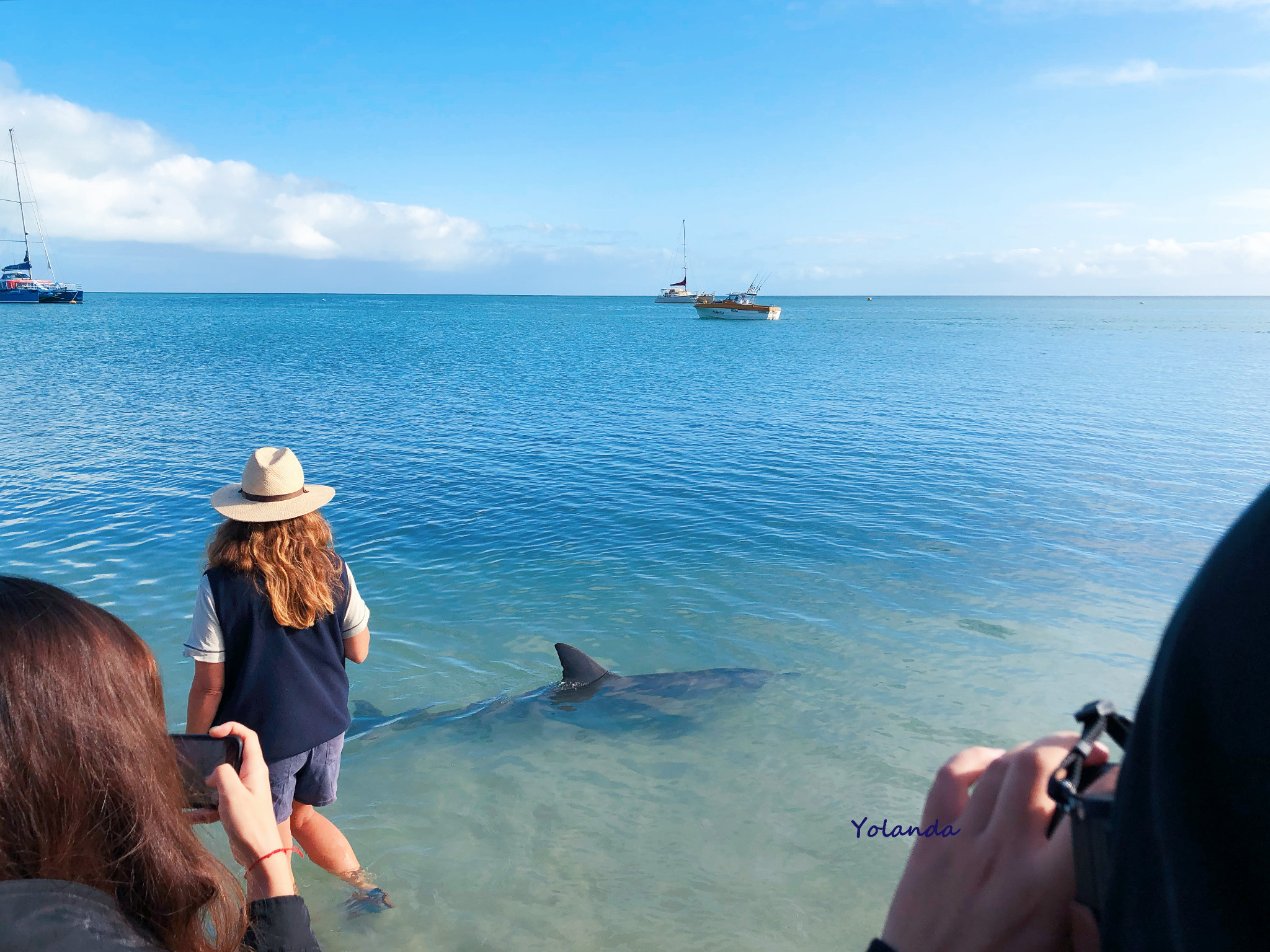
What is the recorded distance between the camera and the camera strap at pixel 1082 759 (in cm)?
76

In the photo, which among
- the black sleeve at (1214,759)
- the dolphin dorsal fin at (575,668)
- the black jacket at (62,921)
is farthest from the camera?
the dolphin dorsal fin at (575,668)

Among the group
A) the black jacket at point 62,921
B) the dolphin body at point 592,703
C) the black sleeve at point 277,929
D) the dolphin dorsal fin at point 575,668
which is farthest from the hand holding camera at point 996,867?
the dolphin dorsal fin at point 575,668

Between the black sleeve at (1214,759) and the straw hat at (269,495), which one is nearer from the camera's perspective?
the black sleeve at (1214,759)

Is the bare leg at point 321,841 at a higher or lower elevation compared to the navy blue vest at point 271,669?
lower

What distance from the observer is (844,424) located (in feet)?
83.6

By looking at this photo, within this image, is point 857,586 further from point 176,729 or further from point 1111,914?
point 1111,914

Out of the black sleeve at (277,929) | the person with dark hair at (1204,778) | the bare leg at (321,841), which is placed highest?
the person with dark hair at (1204,778)

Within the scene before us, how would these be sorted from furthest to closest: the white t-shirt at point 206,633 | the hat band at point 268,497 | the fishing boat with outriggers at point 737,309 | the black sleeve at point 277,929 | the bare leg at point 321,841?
the fishing boat with outriggers at point 737,309
the bare leg at point 321,841
the hat band at point 268,497
the white t-shirt at point 206,633
the black sleeve at point 277,929

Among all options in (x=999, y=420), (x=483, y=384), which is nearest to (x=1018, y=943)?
(x=999, y=420)

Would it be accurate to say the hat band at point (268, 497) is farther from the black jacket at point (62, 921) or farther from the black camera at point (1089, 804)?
the black camera at point (1089, 804)

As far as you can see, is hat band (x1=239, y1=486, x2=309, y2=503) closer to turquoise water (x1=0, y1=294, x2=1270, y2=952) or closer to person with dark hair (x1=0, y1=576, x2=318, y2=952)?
person with dark hair (x1=0, y1=576, x2=318, y2=952)

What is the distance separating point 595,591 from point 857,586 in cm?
385

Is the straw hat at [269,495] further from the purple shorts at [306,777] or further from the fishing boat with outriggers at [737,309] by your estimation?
the fishing boat with outriggers at [737,309]

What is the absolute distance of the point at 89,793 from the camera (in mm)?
1521
